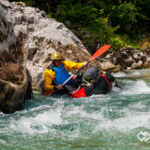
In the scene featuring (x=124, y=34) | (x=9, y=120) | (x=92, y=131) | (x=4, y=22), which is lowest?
(x=124, y=34)

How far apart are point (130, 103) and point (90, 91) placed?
1255mm

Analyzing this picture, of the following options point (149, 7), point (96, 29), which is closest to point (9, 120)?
point (96, 29)

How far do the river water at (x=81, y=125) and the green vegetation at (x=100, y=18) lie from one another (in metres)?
7.74

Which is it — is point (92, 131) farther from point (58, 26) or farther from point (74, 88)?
point (58, 26)

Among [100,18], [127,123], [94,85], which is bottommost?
[100,18]

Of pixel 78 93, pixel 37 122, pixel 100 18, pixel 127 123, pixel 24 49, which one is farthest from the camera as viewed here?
pixel 100 18

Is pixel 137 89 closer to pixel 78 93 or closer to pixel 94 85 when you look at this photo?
pixel 94 85

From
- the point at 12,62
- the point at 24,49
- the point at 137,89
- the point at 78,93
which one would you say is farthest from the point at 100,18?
the point at 12,62

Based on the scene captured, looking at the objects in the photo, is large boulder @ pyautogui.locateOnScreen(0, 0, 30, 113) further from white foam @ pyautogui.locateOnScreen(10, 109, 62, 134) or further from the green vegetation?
the green vegetation

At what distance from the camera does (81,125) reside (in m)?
3.68

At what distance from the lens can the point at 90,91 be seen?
5.79 metres

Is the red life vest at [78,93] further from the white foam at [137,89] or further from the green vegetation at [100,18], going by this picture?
the green vegetation at [100,18]

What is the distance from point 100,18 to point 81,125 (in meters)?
10.4

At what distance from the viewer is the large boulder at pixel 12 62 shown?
4405mm
